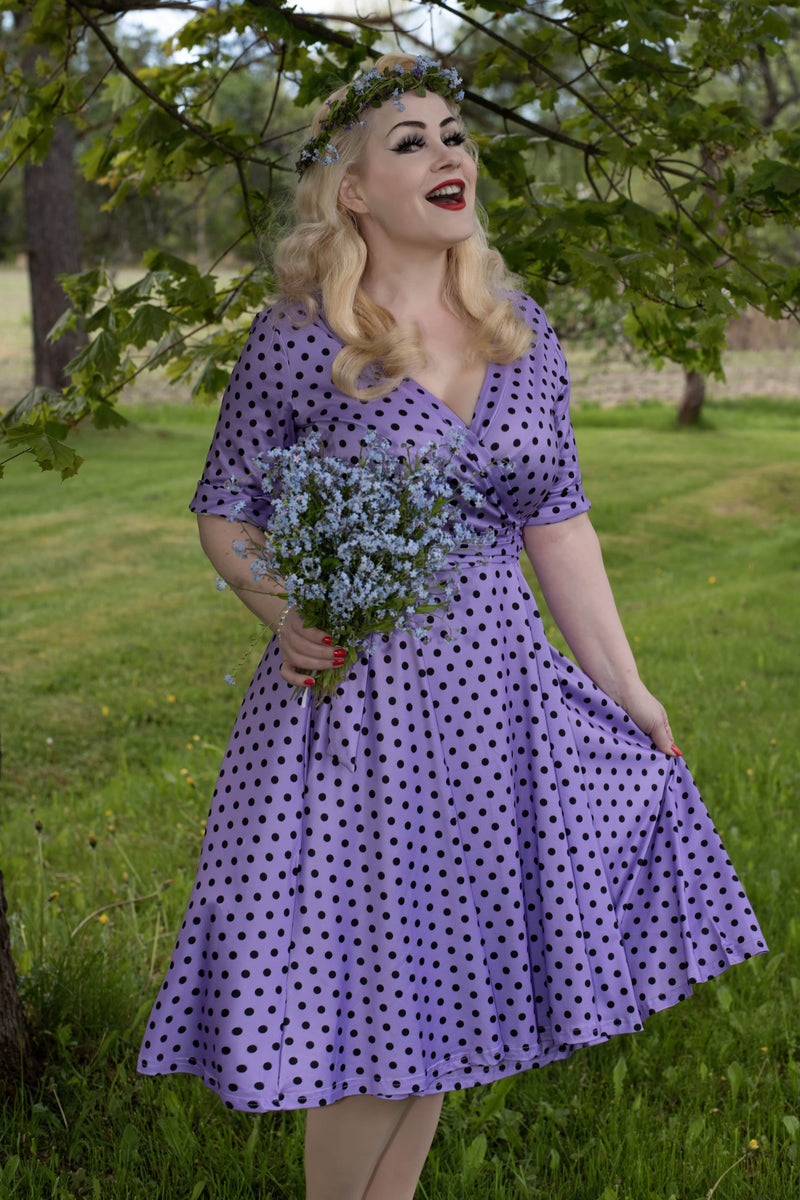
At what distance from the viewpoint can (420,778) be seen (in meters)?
2.22

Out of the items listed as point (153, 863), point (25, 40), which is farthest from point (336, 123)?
point (153, 863)

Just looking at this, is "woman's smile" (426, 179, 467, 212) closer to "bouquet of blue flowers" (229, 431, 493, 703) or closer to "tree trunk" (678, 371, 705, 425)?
"bouquet of blue flowers" (229, 431, 493, 703)

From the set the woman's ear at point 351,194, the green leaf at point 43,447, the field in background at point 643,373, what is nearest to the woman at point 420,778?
the woman's ear at point 351,194

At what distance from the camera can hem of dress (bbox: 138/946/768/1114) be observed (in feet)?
6.72

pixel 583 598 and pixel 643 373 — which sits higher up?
pixel 643 373

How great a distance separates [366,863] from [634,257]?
1735 mm

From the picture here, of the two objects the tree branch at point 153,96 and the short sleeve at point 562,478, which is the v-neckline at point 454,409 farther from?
the tree branch at point 153,96

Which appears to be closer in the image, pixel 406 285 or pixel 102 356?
pixel 406 285

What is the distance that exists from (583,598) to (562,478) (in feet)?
0.84

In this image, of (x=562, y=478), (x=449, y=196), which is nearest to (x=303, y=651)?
(x=562, y=478)

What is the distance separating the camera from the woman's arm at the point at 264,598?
2.06m

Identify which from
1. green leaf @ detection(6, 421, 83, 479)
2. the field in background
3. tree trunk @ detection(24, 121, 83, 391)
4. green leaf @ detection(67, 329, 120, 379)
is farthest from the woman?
the field in background

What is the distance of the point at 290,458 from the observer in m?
2.00

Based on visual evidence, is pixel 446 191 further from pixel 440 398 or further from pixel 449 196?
pixel 440 398
